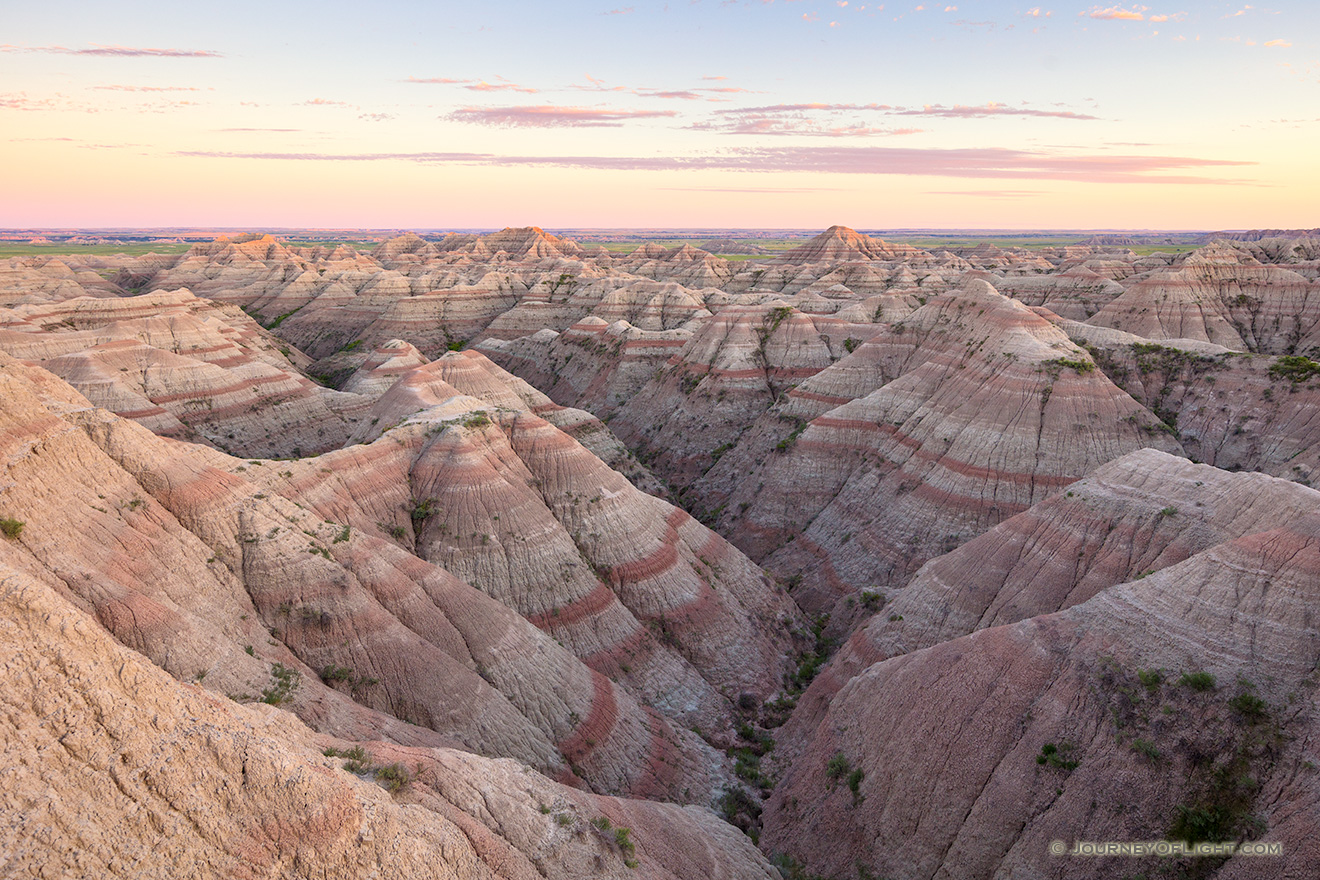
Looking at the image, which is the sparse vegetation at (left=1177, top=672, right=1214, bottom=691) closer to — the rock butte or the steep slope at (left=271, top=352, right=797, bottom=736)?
the rock butte

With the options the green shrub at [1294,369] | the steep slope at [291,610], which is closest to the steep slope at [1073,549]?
the steep slope at [291,610]

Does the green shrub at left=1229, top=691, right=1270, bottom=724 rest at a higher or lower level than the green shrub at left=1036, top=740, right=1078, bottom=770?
higher

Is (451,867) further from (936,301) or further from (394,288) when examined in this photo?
(394,288)

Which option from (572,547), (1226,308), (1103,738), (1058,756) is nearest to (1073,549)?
(1103,738)

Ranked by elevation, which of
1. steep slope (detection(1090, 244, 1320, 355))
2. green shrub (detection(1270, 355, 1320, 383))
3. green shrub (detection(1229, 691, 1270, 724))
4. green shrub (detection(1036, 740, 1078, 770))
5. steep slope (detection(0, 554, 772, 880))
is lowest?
green shrub (detection(1036, 740, 1078, 770))

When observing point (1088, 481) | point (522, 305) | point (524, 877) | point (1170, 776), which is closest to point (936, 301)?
point (1088, 481)

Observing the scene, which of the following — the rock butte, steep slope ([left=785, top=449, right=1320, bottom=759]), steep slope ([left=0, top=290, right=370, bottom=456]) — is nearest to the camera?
the rock butte

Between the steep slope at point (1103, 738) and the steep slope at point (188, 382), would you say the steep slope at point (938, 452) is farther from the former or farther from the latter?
the steep slope at point (188, 382)

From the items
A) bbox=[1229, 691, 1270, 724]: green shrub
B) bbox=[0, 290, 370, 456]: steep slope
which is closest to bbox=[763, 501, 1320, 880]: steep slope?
bbox=[1229, 691, 1270, 724]: green shrub
